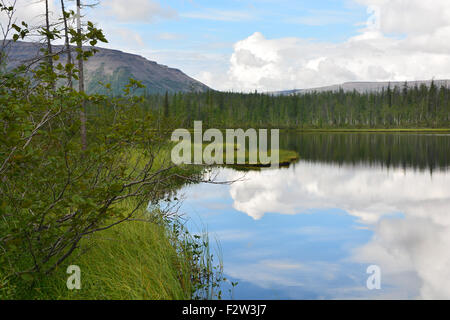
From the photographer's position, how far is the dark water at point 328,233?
1195 centimetres

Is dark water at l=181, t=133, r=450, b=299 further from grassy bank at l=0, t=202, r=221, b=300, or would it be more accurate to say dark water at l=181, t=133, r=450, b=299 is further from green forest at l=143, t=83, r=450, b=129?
green forest at l=143, t=83, r=450, b=129

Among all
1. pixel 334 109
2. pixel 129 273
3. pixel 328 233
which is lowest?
pixel 328 233

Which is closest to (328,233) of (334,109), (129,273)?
(129,273)

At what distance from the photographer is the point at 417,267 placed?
13.7 metres

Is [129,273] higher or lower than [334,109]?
lower

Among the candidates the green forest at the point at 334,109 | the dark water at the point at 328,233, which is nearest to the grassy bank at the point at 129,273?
the dark water at the point at 328,233

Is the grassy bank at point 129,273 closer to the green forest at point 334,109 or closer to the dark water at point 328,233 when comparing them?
the dark water at point 328,233

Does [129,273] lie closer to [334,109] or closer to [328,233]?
[328,233]

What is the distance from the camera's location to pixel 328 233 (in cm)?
1794

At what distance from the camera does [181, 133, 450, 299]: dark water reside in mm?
11945

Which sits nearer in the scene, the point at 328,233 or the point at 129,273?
the point at 129,273

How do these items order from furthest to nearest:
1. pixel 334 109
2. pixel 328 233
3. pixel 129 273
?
pixel 334 109, pixel 328 233, pixel 129 273

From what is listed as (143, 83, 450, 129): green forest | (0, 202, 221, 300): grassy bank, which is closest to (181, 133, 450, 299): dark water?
(0, 202, 221, 300): grassy bank
